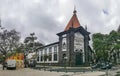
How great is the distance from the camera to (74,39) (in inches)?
2547

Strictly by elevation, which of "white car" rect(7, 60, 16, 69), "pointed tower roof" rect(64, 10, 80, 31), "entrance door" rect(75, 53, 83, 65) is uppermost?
"pointed tower roof" rect(64, 10, 80, 31)

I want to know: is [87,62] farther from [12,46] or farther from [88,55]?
[12,46]

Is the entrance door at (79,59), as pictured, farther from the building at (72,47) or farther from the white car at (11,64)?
the white car at (11,64)

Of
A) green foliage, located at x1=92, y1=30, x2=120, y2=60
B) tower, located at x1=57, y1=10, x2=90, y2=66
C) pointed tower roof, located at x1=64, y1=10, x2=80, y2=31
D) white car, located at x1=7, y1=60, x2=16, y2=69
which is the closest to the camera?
white car, located at x1=7, y1=60, x2=16, y2=69

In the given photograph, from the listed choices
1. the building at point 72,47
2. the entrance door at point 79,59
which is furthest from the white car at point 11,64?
the entrance door at point 79,59

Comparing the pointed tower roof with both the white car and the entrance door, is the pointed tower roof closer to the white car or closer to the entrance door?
the entrance door

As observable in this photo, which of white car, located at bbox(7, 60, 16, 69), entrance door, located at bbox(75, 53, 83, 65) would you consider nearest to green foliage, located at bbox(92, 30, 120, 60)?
entrance door, located at bbox(75, 53, 83, 65)

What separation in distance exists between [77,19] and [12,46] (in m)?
23.1

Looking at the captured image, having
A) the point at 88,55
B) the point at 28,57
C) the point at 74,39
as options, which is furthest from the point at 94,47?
the point at 28,57

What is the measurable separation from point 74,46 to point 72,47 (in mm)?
846

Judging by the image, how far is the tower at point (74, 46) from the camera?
63906mm

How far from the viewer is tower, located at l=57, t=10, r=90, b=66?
210 ft

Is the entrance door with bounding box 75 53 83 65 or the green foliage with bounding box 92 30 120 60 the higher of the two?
the green foliage with bounding box 92 30 120 60

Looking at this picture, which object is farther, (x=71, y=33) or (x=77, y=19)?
(x=77, y=19)
